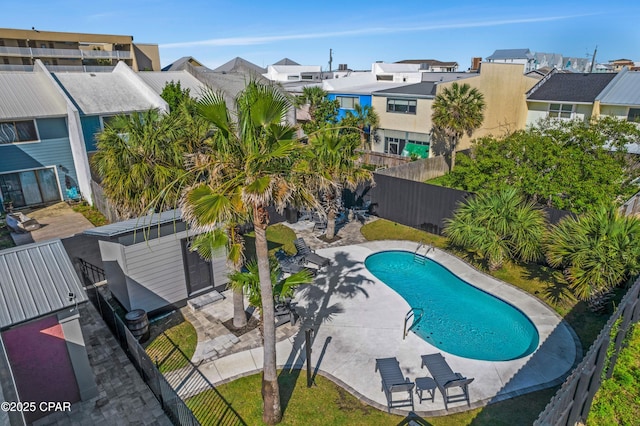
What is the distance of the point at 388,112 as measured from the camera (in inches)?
1319

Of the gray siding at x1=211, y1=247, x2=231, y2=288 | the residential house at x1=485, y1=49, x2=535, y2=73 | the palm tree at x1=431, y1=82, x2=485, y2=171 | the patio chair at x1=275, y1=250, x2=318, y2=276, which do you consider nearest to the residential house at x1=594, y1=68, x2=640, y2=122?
the palm tree at x1=431, y1=82, x2=485, y2=171

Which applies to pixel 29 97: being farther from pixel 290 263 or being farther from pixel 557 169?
pixel 557 169

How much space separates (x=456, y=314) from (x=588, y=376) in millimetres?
6794

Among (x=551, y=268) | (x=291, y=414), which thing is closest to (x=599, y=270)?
(x=551, y=268)

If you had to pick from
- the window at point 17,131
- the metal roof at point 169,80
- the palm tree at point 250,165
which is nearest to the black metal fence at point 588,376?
the palm tree at point 250,165

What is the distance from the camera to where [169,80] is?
30.3 metres

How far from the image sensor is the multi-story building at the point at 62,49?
143 ft

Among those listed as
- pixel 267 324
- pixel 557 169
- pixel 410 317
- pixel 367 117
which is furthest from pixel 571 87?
pixel 267 324

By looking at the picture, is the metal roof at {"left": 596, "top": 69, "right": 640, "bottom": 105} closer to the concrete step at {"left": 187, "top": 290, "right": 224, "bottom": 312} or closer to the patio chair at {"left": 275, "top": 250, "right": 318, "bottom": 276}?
the patio chair at {"left": 275, "top": 250, "right": 318, "bottom": 276}

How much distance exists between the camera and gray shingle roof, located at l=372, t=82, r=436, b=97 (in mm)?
30436

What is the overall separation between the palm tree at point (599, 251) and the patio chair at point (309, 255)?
8803mm

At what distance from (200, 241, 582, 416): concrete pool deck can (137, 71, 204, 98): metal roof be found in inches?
831

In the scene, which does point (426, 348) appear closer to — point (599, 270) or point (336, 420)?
point (336, 420)

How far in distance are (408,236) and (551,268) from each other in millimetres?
6405
